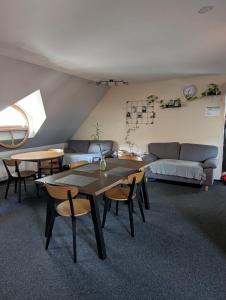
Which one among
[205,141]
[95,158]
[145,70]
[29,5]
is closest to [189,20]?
[29,5]

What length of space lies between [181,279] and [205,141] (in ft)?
11.3

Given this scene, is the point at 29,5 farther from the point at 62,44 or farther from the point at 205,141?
the point at 205,141

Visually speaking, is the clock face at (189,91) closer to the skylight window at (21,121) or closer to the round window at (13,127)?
the skylight window at (21,121)

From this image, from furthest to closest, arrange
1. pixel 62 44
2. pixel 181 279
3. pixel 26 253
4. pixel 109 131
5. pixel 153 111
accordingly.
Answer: pixel 109 131 → pixel 153 111 → pixel 62 44 → pixel 26 253 → pixel 181 279

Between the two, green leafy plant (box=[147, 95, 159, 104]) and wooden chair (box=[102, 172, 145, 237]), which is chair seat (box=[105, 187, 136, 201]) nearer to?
wooden chair (box=[102, 172, 145, 237])

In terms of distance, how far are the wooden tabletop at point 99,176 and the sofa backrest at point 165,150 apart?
1876 mm

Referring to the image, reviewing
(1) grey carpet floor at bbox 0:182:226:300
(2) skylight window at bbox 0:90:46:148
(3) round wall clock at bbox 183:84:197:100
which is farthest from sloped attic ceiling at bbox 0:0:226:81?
(1) grey carpet floor at bbox 0:182:226:300

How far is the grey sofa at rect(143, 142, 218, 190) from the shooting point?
4000mm

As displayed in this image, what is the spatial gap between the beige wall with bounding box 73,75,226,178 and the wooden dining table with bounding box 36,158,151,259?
2.20 meters

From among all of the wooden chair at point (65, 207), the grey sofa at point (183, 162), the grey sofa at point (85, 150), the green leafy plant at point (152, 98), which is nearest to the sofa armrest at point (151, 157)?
the grey sofa at point (183, 162)

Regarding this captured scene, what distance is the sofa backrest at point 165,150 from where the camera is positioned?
485 centimetres

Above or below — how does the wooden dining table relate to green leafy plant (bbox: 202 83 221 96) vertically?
below

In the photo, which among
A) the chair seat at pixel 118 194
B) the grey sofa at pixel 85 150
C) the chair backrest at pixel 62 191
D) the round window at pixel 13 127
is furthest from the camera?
the grey sofa at pixel 85 150

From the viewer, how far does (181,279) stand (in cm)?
186
